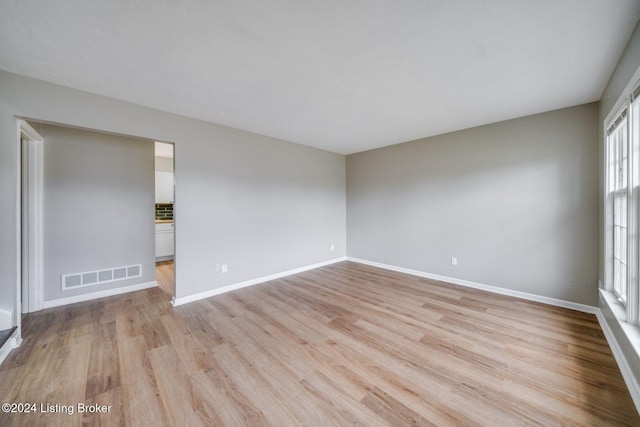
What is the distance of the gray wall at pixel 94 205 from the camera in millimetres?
2965

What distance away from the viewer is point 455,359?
1.96 m

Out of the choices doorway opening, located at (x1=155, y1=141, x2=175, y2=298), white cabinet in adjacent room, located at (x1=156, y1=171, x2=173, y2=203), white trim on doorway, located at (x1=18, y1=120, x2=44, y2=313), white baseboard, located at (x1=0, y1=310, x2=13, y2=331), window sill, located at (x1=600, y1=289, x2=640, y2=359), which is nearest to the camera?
window sill, located at (x1=600, y1=289, x2=640, y2=359)

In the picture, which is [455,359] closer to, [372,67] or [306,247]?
[372,67]

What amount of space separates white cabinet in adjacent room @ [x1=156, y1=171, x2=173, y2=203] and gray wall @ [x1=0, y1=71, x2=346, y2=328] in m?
3.58

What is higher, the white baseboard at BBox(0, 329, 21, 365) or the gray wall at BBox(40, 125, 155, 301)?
the gray wall at BBox(40, 125, 155, 301)

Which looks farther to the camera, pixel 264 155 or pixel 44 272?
pixel 264 155

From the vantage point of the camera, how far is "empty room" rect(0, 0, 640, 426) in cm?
152

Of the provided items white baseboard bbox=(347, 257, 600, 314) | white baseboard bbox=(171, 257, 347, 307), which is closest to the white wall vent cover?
white baseboard bbox=(171, 257, 347, 307)

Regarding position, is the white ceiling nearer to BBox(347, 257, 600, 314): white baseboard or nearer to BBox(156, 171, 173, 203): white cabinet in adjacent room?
BBox(347, 257, 600, 314): white baseboard

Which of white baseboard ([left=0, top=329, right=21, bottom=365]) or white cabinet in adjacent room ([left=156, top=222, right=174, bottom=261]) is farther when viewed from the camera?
white cabinet in adjacent room ([left=156, top=222, right=174, bottom=261])

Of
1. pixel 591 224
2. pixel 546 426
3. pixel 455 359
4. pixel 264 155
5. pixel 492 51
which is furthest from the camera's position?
pixel 264 155

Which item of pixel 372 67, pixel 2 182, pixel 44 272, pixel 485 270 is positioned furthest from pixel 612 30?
pixel 44 272

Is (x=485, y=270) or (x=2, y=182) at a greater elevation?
(x=2, y=182)

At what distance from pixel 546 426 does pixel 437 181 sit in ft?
10.9
